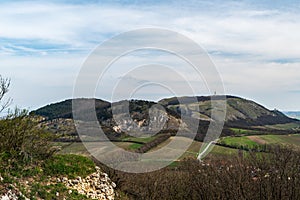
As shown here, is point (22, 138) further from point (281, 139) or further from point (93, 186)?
point (281, 139)

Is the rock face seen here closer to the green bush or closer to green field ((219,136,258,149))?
the green bush

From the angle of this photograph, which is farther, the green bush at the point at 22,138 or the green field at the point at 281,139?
the green field at the point at 281,139

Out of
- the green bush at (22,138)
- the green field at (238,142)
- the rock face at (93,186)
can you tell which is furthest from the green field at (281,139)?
the green bush at (22,138)

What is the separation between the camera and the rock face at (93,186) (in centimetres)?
2236

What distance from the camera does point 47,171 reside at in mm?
22266

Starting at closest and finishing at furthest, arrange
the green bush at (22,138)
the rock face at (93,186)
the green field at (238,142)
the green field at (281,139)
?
the green bush at (22,138), the rock face at (93,186), the green field at (238,142), the green field at (281,139)

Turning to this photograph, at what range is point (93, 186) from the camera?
23969 mm

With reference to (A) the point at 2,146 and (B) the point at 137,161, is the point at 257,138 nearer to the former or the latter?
(B) the point at 137,161

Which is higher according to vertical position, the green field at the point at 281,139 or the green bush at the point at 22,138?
the green bush at the point at 22,138

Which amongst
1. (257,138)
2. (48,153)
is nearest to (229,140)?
(257,138)

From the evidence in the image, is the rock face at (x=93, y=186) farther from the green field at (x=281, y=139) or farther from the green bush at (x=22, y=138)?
the green field at (x=281, y=139)

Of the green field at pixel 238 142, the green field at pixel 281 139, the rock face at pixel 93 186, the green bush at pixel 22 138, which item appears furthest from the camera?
the green field at pixel 281 139

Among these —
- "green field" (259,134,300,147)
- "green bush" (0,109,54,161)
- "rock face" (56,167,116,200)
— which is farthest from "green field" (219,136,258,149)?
"green bush" (0,109,54,161)

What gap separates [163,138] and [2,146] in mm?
72657
